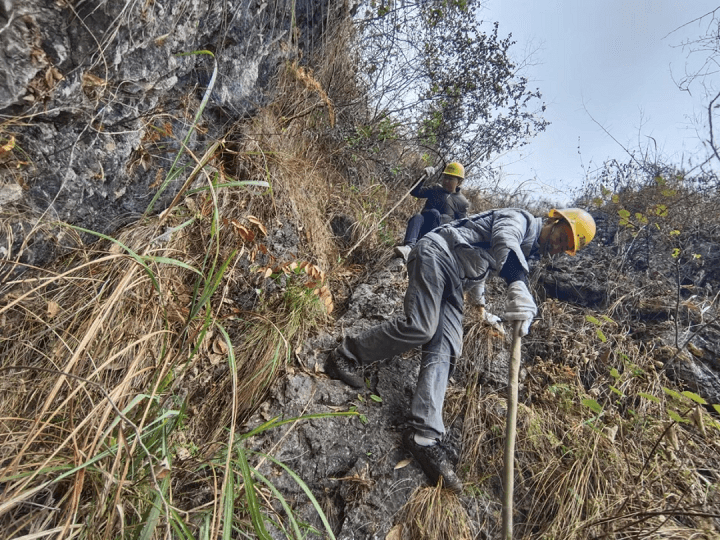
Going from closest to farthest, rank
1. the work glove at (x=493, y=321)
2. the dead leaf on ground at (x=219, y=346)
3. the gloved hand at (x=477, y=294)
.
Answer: the dead leaf on ground at (x=219, y=346)
the work glove at (x=493, y=321)
the gloved hand at (x=477, y=294)

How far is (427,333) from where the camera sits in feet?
8.39

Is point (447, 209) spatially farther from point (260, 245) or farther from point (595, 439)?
point (595, 439)

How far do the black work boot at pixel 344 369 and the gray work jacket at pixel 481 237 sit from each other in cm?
109

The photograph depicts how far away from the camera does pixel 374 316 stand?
10.6ft

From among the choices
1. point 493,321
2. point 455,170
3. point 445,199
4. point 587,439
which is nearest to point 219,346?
point 493,321

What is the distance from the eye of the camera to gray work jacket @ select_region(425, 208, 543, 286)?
9.09 ft

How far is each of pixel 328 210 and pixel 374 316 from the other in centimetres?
154

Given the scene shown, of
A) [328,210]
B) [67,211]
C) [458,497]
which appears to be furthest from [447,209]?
[67,211]

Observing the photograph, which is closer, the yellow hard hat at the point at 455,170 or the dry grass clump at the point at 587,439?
the dry grass clump at the point at 587,439

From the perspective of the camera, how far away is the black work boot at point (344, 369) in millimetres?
2627

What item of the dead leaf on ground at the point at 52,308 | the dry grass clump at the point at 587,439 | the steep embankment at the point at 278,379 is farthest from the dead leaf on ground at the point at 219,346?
the dry grass clump at the point at 587,439

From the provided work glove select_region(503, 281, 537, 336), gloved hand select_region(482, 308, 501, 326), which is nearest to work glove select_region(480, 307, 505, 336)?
gloved hand select_region(482, 308, 501, 326)

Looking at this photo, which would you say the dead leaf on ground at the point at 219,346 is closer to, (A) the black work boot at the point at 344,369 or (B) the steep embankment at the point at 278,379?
(B) the steep embankment at the point at 278,379

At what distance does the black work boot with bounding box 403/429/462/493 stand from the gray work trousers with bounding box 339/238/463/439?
0.08 meters
